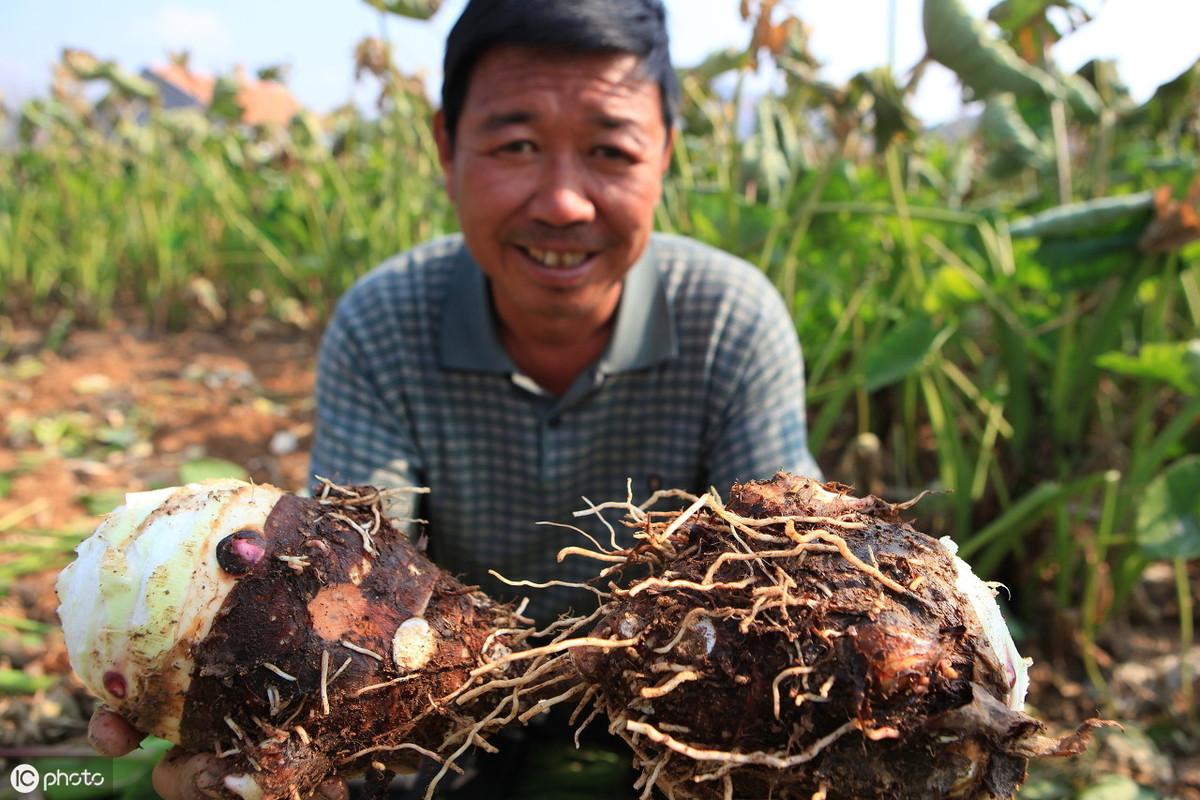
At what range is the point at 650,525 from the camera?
980mm

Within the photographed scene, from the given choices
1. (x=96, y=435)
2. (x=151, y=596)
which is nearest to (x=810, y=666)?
(x=151, y=596)

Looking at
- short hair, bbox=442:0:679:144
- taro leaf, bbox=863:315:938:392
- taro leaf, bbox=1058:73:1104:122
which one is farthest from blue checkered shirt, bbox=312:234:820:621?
taro leaf, bbox=1058:73:1104:122

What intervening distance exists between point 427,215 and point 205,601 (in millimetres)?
2683

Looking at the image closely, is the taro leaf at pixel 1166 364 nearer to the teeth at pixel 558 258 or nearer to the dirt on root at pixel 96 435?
the teeth at pixel 558 258

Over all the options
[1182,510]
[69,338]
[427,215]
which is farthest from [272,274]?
[1182,510]

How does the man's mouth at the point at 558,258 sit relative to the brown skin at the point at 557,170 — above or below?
below

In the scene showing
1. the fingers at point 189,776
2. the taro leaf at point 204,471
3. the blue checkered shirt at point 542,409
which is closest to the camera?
the fingers at point 189,776

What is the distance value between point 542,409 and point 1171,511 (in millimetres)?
1242

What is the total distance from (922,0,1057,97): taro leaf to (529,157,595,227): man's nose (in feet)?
2.82

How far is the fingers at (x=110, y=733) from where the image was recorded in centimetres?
104

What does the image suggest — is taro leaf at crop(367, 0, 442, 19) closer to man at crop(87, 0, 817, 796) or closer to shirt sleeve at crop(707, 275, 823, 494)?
man at crop(87, 0, 817, 796)

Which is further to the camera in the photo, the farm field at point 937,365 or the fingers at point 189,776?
the farm field at point 937,365

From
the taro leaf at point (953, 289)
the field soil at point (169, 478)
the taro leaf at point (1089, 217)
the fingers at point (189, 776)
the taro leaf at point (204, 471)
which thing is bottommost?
the field soil at point (169, 478)

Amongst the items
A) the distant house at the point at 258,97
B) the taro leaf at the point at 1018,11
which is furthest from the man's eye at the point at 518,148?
the distant house at the point at 258,97
